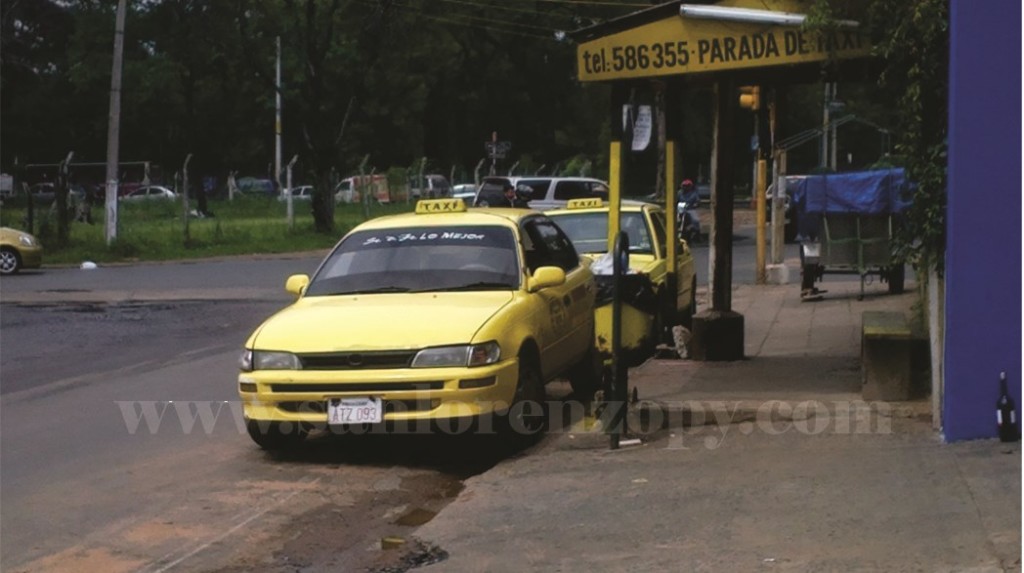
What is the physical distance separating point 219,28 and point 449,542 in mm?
41436

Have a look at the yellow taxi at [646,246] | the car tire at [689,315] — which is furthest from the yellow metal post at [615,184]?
the car tire at [689,315]

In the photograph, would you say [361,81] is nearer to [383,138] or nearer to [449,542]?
[383,138]

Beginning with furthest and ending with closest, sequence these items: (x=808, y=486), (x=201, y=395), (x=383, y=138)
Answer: (x=383, y=138) < (x=201, y=395) < (x=808, y=486)

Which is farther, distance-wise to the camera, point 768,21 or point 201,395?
point 201,395

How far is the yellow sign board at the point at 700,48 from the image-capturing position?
37.4 feet

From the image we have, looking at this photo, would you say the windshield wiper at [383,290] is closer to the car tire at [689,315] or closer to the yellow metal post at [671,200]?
the yellow metal post at [671,200]

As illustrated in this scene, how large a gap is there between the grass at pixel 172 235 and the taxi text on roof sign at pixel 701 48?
76.2ft

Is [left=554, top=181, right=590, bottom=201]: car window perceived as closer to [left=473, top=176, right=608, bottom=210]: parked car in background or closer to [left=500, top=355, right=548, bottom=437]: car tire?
[left=473, top=176, right=608, bottom=210]: parked car in background

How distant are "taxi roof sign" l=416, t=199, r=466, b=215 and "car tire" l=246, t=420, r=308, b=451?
7.58ft

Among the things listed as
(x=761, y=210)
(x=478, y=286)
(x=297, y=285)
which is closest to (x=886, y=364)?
(x=478, y=286)

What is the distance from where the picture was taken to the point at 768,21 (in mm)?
11508

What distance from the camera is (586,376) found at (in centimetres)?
1225

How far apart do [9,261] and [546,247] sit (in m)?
20.8

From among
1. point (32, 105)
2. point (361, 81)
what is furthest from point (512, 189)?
point (32, 105)
